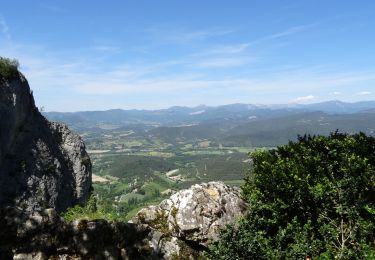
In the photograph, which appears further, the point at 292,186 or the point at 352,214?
the point at 292,186

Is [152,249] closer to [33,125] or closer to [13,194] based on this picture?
[13,194]

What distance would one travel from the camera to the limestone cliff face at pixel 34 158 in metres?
60.5

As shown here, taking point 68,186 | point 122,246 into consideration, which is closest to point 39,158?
point 68,186

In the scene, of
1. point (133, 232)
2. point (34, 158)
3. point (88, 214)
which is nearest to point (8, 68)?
point (34, 158)

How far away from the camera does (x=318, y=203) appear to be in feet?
68.0

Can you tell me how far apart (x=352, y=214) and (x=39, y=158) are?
58.1 metres

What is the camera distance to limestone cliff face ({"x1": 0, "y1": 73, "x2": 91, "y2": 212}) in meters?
60.5

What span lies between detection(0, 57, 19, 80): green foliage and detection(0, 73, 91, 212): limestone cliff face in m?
0.90

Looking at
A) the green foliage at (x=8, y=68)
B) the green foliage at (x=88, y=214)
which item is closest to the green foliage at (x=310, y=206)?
the green foliage at (x=88, y=214)

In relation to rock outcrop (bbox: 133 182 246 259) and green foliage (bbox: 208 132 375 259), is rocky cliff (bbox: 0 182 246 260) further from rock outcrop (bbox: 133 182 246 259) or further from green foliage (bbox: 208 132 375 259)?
green foliage (bbox: 208 132 375 259)

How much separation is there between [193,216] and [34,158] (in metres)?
53.0

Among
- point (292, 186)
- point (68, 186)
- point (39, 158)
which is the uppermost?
point (292, 186)

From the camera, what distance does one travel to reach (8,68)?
213 ft

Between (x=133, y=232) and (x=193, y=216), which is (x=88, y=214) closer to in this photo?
(x=133, y=232)
